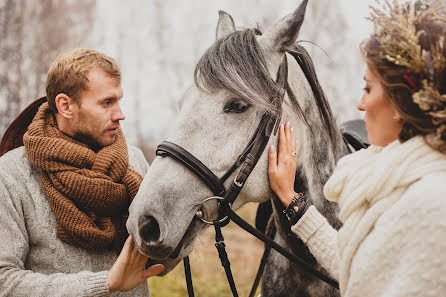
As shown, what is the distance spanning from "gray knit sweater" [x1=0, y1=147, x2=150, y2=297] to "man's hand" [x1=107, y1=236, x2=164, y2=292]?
1.8 inches

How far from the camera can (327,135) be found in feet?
7.58

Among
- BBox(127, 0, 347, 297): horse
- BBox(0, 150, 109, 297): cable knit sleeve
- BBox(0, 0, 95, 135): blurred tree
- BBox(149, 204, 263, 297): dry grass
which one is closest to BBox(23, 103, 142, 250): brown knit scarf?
BBox(0, 150, 109, 297): cable knit sleeve

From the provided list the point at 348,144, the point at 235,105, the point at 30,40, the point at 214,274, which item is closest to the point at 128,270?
the point at 235,105

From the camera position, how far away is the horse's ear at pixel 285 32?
2.05 meters

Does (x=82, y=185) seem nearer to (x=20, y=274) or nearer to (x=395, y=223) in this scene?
(x=20, y=274)

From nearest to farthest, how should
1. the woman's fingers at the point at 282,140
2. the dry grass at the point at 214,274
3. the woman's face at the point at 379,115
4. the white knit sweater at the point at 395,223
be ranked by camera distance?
the white knit sweater at the point at 395,223 → the woman's face at the point at 379,115 → the woman's fingers at the point at 282,140 → the dry grass at the point at 214,274

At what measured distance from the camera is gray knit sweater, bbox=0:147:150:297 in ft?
6.04

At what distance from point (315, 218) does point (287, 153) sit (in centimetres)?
35

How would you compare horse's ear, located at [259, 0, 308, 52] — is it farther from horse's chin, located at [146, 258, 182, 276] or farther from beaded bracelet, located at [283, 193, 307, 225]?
horse's chin, located at [146, 258, 182, 276]

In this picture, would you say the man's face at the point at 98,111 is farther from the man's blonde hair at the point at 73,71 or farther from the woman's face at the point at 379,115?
the woman's face at the point at 379,115

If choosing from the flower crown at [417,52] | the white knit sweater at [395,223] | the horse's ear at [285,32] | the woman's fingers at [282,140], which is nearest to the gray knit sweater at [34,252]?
the woman's fingers at [282,140]

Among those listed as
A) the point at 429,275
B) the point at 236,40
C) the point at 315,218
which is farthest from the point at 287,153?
the point at 429,275

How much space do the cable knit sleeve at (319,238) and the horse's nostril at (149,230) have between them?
650mm

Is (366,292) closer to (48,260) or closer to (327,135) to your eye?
(327,135)
